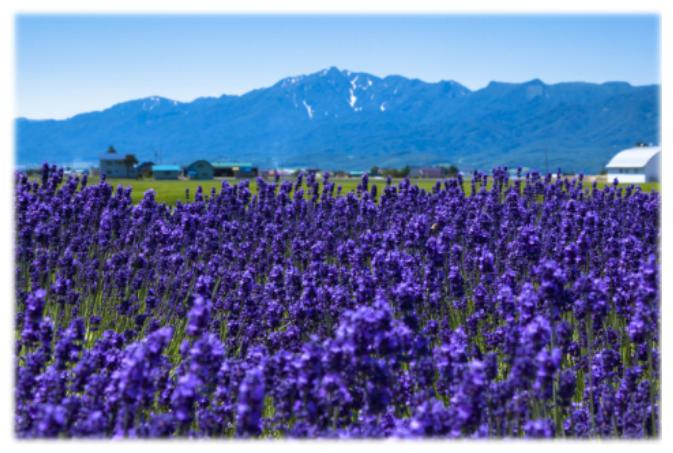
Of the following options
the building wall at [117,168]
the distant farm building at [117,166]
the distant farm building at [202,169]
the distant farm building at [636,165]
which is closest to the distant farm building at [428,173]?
the distant farm building at [636,165]

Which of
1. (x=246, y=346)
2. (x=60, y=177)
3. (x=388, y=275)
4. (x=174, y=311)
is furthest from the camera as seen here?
(x=60, y=177)

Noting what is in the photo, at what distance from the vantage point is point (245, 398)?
2.74 m

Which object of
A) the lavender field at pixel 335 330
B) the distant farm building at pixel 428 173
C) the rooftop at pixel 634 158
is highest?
the rooftop at pixel 634 158

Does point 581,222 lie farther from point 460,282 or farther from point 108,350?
point 108,350

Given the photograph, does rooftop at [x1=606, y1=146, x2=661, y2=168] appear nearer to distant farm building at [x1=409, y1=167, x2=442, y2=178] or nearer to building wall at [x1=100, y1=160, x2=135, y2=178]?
distant farm building at [x1=409, y1=167, x2=442, y2=178]

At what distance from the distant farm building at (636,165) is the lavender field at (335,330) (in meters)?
84.8

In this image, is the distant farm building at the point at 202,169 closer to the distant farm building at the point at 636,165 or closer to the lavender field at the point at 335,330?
the distant farm building at the point at 636,165

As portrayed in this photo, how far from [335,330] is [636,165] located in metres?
91.6

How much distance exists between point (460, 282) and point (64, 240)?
14.7 ft

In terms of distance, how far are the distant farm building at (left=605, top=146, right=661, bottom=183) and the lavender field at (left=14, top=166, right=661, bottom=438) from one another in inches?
3338

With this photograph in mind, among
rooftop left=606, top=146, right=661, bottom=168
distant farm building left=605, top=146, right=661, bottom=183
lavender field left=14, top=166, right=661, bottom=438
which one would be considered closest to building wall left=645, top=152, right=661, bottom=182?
distant farm building left=605, top=146, right=661, bottom=183

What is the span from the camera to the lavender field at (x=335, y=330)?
3.07m

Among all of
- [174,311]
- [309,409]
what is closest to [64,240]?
[174,311]

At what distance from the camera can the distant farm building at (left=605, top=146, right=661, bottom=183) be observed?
286 feet
